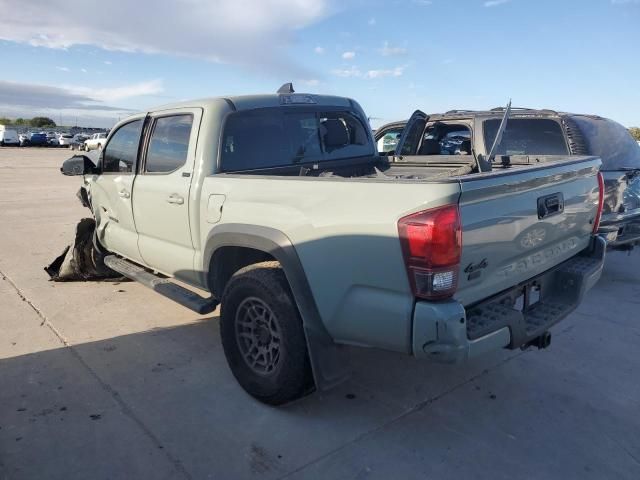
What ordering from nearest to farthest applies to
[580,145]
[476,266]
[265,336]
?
[476,266] → [265,336] → [580,145]

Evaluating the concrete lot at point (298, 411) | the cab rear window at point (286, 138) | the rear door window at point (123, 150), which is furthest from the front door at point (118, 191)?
the cab rear window at point (286, 138)

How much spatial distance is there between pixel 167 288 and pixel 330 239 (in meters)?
2.00

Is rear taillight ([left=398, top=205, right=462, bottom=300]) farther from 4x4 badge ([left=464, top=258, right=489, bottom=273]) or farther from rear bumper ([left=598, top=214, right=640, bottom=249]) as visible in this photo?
rear bumper ([left=598, top=214, right=640, bottom=249])

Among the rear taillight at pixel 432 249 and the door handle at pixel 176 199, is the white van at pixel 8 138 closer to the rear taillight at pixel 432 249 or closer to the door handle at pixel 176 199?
the door handle at pixel 176 199

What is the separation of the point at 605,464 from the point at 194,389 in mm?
2512

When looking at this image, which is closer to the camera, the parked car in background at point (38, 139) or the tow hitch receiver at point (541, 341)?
the tow hitch receiver at point (541, 341)

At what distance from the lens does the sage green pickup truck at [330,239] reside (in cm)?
243

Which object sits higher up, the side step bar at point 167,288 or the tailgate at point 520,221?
the tailgate at point 520,221

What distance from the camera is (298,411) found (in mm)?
3264

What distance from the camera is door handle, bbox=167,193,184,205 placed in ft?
12.5

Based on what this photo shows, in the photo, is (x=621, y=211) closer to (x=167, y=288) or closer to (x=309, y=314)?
(x=309, y=314)

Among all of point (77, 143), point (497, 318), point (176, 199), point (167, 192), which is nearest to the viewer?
point (497, 318)

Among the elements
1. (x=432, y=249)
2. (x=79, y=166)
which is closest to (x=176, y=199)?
(x=79, y=166)

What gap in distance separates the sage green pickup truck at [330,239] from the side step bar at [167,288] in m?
0.02
